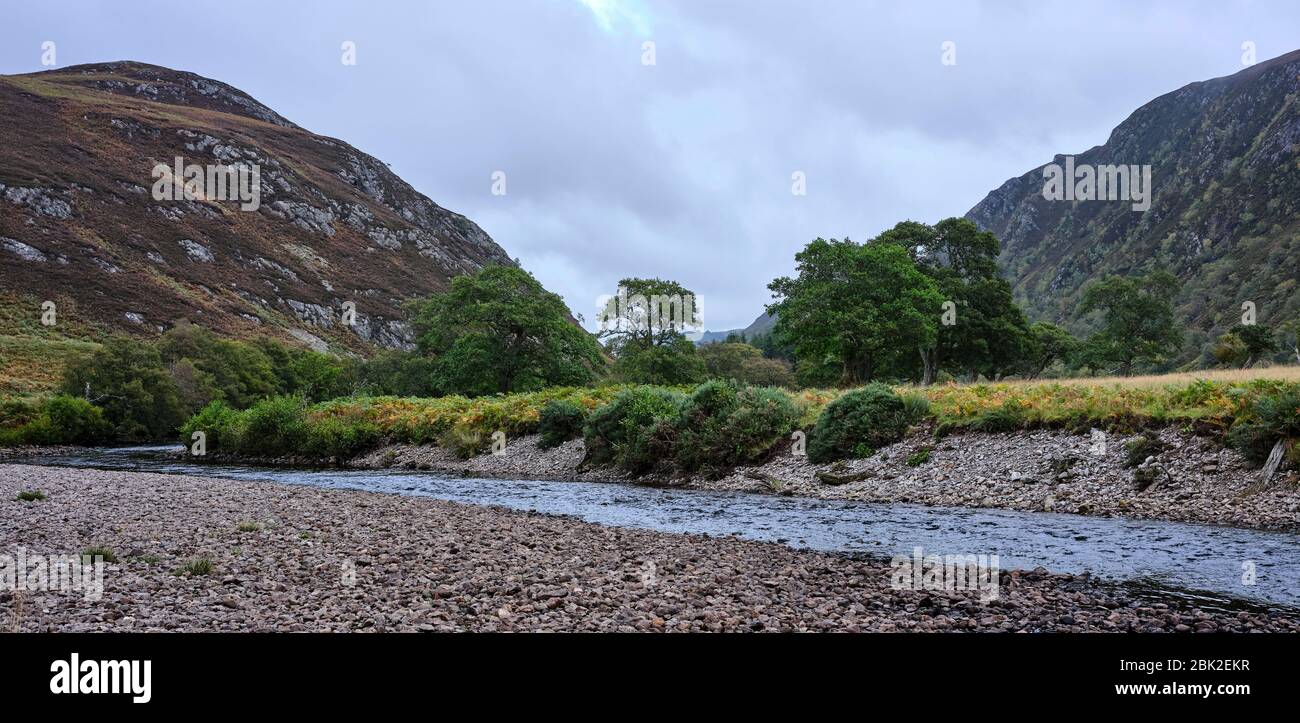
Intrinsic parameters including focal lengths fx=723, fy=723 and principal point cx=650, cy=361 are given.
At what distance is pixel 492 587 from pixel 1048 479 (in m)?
15.2

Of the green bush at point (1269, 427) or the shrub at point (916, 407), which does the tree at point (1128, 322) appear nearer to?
the shrub at point (916, 407)

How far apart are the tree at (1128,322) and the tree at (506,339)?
4619 centimetres

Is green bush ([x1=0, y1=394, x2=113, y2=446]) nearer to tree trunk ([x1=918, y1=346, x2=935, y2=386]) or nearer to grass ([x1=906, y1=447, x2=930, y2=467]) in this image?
grass ([x1=906, y1=447, x2=930, y2=467])

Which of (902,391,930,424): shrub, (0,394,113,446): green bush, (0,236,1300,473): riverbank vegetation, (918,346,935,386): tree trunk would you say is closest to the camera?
(0,236,1300,473): riverbank vegetation

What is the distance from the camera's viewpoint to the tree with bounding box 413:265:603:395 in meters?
49.6

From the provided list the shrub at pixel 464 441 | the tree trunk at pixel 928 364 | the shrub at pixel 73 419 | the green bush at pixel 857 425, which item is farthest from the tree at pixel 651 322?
the shrub at pixel 73 419

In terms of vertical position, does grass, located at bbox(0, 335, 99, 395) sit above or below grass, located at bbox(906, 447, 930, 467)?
above

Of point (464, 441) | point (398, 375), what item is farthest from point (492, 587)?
point (398, 375)

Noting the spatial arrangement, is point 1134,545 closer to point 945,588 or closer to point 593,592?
point 945,588

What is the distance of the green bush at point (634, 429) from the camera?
2755 cm

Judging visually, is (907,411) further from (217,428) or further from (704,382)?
(217,428)

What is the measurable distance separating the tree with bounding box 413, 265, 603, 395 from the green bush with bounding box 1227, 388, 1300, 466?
3937cm

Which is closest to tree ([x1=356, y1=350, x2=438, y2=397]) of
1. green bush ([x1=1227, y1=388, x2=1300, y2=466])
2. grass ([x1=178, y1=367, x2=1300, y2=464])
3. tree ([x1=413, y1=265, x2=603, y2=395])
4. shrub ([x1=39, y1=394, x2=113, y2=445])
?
tree ([x1=413, y1=265, x2=603, y2=395])

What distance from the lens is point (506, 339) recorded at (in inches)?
2008
